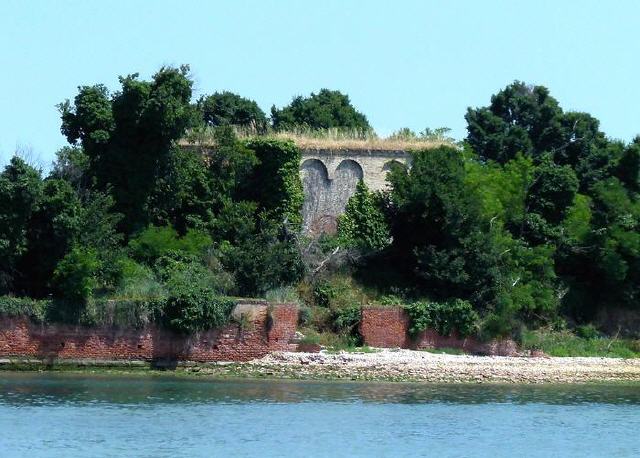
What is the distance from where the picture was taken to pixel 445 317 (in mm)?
47062

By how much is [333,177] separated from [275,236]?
200 inches

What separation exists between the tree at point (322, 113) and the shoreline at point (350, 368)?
28.5 meters

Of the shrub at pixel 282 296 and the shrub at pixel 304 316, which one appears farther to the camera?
the shrub at pixel 304 316

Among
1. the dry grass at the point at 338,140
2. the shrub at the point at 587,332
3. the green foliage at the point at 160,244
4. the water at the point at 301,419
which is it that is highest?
the dry grass at the point at 338,140

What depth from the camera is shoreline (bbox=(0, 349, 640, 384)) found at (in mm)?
43531

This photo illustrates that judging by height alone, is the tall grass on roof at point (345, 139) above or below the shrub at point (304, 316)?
above

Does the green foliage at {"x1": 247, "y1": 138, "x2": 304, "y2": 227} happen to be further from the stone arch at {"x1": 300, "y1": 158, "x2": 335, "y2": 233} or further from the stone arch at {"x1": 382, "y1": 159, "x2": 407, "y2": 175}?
the stone arch at {"x1": 382, "y1": 159, "x2": 407, "y2": 175}

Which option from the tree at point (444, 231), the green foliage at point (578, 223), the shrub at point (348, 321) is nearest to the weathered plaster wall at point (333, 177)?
the tree at point (444, 231)

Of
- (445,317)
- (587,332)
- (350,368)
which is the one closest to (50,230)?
(350,368)

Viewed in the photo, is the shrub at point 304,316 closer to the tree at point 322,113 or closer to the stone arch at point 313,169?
the stone arch at point 313,169

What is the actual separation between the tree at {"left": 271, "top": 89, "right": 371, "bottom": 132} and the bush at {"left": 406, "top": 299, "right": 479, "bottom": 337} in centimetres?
2634

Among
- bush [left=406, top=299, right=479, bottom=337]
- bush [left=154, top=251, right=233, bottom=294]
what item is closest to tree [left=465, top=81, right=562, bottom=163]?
bush [left=406, top=299, right=479, bottom=337]

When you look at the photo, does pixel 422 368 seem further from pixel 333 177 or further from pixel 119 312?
pixel 333 177

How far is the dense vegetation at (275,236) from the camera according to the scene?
43938mm
